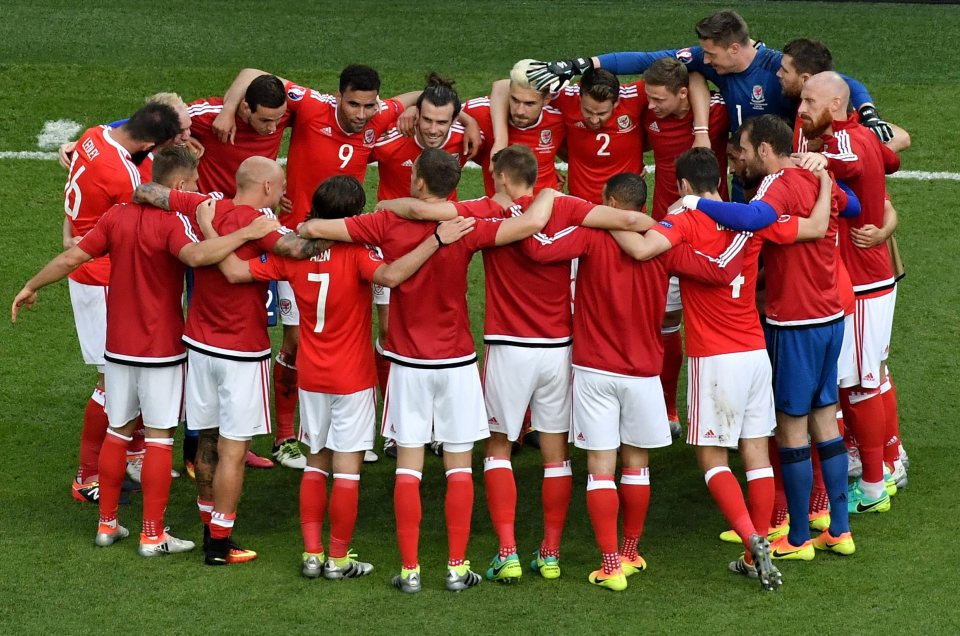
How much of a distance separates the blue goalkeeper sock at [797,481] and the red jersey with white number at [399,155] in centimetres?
289

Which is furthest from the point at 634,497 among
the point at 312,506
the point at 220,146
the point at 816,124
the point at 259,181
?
the point at 220,146

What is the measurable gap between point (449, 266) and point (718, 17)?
9.26ft

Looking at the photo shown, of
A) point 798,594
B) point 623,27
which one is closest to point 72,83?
point 623,27

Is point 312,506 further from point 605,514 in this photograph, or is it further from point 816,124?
point 816,124

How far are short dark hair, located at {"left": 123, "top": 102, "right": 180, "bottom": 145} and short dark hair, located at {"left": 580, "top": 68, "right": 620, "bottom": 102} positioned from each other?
96.5 inches

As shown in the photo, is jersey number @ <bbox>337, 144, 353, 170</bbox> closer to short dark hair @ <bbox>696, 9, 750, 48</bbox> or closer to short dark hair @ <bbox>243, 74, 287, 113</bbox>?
short dark hair @ <bbox>243, 74, 287, 113</bbox>

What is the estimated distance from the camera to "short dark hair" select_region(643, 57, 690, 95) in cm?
794

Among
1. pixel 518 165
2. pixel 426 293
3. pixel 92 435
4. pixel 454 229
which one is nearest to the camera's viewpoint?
pixel 454 229

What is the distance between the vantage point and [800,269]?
6.75m

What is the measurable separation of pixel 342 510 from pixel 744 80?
149 inches

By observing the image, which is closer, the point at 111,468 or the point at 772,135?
the point at 772,135

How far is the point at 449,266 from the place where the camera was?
252 inches

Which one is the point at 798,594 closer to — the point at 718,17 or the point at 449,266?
the point at 449,266

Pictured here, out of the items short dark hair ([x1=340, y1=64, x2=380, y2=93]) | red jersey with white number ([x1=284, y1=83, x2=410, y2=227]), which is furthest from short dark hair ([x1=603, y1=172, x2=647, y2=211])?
red jersey with white number ([x1=284, y1=83, x2=410, y2=227])
